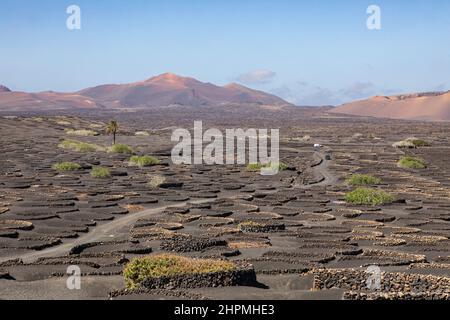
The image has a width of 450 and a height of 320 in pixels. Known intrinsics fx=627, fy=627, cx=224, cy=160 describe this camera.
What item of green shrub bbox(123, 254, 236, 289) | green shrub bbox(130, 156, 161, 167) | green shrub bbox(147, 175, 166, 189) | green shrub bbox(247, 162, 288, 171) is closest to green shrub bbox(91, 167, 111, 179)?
green shrub bbox(147, 175, 166, 189)

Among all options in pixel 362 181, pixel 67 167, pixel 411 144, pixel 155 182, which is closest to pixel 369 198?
pixel 362 181

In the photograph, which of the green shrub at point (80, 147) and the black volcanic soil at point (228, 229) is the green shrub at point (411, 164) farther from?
the green shrub at point (80, 147)

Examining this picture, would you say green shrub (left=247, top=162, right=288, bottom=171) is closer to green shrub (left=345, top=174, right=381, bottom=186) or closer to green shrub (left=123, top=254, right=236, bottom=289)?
green shrub (left=345, top=174, right=381, bottom=186)

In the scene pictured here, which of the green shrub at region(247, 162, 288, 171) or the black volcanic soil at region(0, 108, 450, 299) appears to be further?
the green shrub at region(247, 162, 288, 171)

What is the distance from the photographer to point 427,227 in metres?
34.9

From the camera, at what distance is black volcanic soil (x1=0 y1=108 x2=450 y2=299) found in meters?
20.9

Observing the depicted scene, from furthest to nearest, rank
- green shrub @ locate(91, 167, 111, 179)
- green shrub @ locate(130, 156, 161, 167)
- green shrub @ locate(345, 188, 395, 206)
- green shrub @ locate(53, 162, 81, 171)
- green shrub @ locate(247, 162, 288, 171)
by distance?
green shrub @ locate(130, 156, 161, 167) < green shrub @ locate(247, 162, 288, 171) < green shrub @ locate(53, 162, 81, 171) < green shrub @ locate(91, 167, 111, 179) < green shrub @ locate(345, 188, 395, 206)

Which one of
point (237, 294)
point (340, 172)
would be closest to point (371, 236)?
point (237, 294)

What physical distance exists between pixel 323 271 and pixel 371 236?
10669 millimetres

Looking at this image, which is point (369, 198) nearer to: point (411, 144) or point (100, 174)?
point (100, 174)

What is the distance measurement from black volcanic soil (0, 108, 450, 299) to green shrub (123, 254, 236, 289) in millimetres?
795
